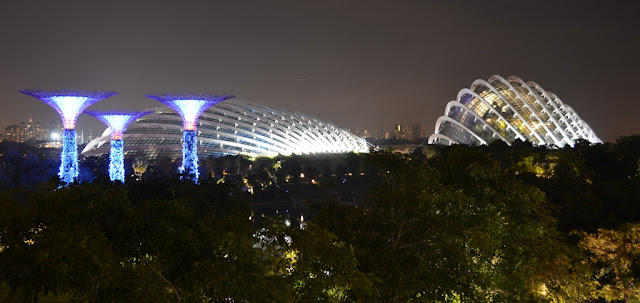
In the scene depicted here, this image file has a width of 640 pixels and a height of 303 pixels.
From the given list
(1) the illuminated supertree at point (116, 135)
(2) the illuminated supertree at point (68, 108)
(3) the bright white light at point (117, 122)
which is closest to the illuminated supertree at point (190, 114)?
(2) the illuminated supertree at point (68, 108)

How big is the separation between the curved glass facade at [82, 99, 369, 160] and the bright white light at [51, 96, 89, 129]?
40304mm

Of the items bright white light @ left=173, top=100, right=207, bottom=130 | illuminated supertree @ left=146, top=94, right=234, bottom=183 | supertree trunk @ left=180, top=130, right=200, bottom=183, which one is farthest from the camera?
bright white light @ left=173, top=100, right=207, bottom=130

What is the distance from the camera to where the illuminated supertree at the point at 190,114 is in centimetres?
5909

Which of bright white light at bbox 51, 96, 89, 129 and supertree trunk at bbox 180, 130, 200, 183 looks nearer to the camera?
bright white light at bbox 51, 96, 89, 129

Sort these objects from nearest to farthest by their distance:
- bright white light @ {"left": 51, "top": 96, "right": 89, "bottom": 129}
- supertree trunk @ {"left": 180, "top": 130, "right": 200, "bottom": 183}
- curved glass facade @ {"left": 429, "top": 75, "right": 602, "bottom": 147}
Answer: bright white light @ {"left": 51, "top": 96, "right": 89, "bottom": 129} → supertree trunk @ {"left": 180, "top": 130, "right": 200, "bottom": 183} → curved glass facade @ {"left": 429, "top": 75, "right": 602, "bottom": 147}

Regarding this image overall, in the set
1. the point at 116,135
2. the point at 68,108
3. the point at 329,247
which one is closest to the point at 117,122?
the point at 116,135

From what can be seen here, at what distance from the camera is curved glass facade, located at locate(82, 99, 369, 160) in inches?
4013

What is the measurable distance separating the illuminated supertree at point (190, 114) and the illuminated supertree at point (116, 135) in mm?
7925

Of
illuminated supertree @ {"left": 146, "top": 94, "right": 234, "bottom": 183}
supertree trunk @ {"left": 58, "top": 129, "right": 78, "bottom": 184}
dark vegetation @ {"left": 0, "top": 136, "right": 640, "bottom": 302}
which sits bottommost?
dark vegetation @ {"left": 0, "top": 136, "right": 640, "bottom": 302}

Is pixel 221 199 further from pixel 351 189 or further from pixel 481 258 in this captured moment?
pixel 481 258

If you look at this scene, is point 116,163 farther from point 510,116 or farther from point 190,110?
point 510,116

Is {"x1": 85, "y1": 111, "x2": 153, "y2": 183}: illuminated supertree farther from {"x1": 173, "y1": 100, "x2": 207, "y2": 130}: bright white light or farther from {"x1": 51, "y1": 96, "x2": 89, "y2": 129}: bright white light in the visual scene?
{"x1": 173, "y1": 100, "x2": 207, "y2": 130}: bright white light

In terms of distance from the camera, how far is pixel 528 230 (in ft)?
51.1

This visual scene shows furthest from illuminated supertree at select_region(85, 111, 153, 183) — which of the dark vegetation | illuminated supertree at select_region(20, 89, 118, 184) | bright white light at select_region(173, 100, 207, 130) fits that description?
the dark vegetation
